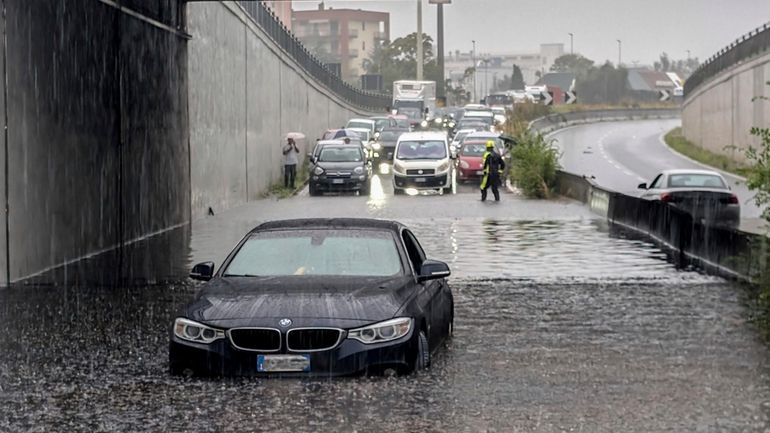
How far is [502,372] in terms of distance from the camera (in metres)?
12.2

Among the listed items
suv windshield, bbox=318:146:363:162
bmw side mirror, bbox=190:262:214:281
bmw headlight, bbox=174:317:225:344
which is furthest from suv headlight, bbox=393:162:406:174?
bmw headlight, bbox=174:317:225:344

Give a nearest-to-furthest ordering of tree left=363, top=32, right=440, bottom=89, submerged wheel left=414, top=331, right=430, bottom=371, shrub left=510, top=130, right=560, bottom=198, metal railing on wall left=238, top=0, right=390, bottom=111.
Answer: submerged wheel left=414, top=331, right=430, bottom=371 → shrub left=510, top=130, right=560, bottom=198 → metal railing on wall left=238, top=0, right=390, bottom=111 → tree left=363, top=32, right=440, bottom=89

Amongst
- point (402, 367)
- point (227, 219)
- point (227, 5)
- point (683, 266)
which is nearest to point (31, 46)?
point (683, 266)

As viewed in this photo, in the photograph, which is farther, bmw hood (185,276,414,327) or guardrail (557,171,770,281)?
guardrail (557,171,770,281)

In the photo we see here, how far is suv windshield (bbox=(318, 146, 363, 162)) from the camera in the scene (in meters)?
48.1

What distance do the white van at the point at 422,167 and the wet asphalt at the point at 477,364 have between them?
2290 centimetres

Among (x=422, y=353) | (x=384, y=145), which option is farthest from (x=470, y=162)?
(x=422, y=353)

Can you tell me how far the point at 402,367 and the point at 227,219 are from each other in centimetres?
2473

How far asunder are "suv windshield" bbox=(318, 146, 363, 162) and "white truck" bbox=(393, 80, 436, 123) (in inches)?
1707

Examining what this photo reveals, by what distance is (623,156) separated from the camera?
75500 mm

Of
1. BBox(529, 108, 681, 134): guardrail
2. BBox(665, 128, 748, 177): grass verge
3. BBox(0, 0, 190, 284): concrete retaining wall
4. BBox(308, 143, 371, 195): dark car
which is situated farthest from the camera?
BBox(529, 108, 681, 134): guardrail

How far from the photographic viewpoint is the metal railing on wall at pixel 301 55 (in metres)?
46.0

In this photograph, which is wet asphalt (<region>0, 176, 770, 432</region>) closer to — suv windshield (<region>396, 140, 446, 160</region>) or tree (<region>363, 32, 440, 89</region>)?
suv windshield (<region>396, 140, 446, 160</region>)

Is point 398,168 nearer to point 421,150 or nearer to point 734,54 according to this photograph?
point 421,150
